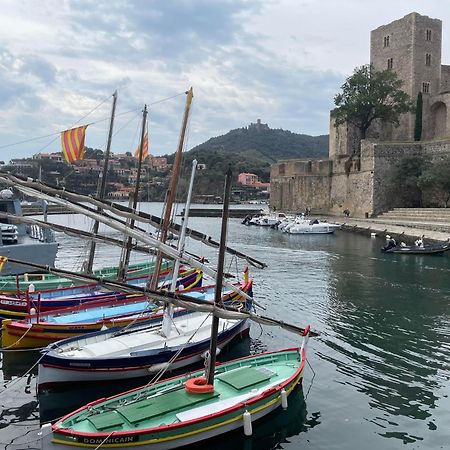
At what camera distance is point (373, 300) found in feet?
72.5

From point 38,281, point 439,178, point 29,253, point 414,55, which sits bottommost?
point 38,281

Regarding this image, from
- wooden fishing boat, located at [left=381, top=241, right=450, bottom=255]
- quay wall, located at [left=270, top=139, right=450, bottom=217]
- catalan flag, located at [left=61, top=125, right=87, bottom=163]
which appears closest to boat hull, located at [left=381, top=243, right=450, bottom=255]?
wooden fishing boat, located at [left=381, top=241, right=450, bottom=255]

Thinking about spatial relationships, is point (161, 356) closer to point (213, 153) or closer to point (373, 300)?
point (373, 300)

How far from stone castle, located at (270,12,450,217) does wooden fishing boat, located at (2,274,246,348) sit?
44.4 meters

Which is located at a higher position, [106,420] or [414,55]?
[414,55]

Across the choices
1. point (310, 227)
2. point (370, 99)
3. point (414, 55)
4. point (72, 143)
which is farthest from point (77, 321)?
point (414, 55)

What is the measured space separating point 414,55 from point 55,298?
56793 millimetres

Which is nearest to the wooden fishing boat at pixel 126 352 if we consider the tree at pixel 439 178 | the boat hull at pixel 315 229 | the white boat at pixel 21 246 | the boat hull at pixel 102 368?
the boat hull at pixel 102 368

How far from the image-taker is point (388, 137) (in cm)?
6738

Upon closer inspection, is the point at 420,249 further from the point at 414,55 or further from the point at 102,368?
the point at 414,55

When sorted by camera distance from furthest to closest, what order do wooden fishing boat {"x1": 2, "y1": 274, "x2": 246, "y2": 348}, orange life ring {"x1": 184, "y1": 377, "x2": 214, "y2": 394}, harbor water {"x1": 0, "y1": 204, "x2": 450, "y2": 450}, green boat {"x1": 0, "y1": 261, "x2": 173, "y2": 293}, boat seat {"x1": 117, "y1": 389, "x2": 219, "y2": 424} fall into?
green boat {"x1": 0, "y1": 261, "x2": 173, "y2": 293} < wooden fishing boat {"x1": 2, "y1": 274, "x2": 246, "y2": 348} < harbor water {"x1": 0, "y1": 204, "x2": 450, "y2": 450} < orange life ring {"x1": 184, "y1": 377, "x2": 214, "y2": 394} < boat seat {"x1": 117, "y1": 389, "x2": 219, "y2": 424}

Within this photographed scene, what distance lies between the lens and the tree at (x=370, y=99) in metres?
58.9

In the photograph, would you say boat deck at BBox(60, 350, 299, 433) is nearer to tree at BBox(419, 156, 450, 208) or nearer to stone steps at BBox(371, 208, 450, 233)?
stone steps at BBox(371, 208, 450, 233)

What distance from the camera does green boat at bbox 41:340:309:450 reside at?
28.7 feet
